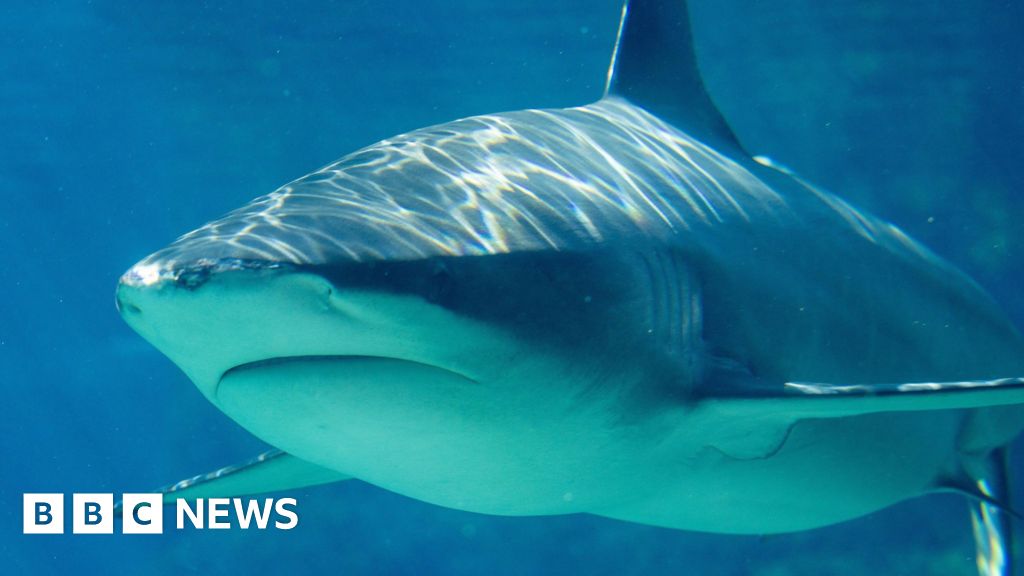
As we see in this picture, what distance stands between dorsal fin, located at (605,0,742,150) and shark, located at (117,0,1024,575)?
0.02 m

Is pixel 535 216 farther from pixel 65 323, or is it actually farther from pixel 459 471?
pixel 65 323

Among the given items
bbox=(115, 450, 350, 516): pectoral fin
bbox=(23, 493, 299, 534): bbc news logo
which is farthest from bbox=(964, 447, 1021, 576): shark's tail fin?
bbox=(23, 493, 299, 534): bbc news logo

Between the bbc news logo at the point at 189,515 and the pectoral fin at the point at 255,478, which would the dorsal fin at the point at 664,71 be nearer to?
the pectoral fin at the point at 255,478

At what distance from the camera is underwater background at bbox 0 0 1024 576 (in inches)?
550

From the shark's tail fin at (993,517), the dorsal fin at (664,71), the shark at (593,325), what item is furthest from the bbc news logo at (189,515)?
the shark's tail fin at (993,517)

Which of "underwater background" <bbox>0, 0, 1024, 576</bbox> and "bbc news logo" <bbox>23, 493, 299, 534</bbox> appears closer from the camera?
"bbc news logo" <bbox>23, 493, 299, 534</bbox>

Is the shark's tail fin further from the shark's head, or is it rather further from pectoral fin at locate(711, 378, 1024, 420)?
the shark's head

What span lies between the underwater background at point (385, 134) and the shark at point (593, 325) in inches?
358

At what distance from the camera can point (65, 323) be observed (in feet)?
121

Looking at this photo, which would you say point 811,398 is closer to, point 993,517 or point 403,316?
point 403,316

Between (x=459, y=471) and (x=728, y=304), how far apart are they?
131cm

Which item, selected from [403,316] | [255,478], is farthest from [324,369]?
[255,478]

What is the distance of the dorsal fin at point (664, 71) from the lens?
451cm

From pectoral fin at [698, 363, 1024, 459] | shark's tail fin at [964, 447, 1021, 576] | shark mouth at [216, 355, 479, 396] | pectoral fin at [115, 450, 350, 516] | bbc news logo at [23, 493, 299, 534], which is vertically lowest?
bbc news logo at [23, 493, 299, 534]
